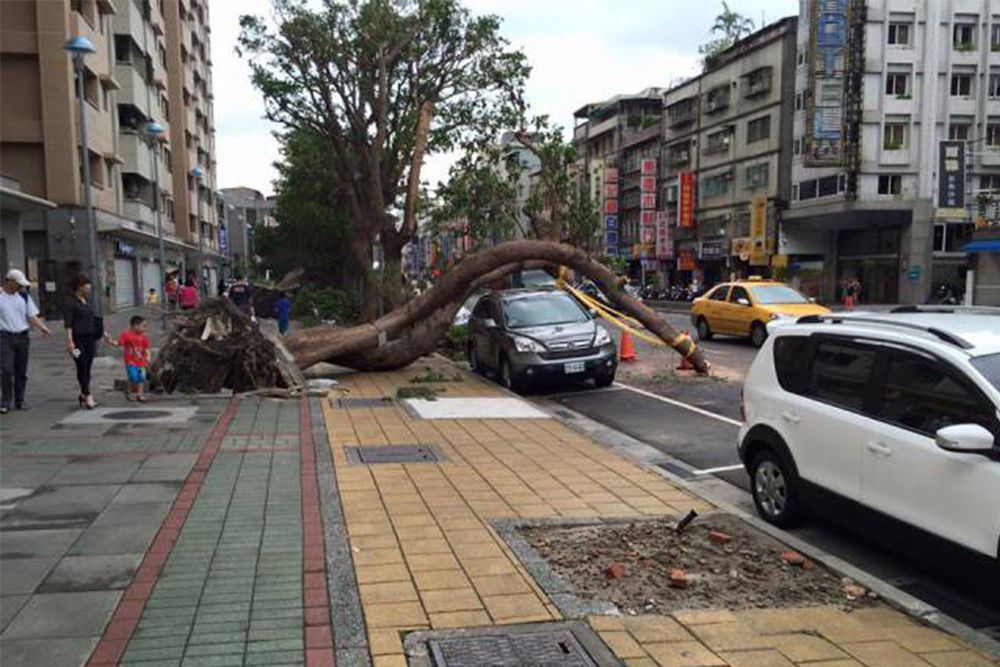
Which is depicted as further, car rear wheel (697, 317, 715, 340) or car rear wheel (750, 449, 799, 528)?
car rear wheel (697, 317, 715, 340)

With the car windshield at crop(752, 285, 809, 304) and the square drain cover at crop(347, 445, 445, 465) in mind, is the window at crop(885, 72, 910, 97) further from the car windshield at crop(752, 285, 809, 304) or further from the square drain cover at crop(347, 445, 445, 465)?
the square drain cover at crop(347, 445, 445, 465)

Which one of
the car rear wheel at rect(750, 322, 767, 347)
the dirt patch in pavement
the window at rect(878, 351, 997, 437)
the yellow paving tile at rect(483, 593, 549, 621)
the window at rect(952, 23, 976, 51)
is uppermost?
the window at rect(952, 23, 976, 51)

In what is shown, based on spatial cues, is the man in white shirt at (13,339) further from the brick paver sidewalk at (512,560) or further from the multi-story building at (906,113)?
the multi-story building at (906,113)

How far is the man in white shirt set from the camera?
33.4 feet

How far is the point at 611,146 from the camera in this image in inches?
2970

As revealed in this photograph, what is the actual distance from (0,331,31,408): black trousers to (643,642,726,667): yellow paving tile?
9.04 m

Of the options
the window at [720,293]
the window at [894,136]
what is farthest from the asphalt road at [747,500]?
the window at [894,136]

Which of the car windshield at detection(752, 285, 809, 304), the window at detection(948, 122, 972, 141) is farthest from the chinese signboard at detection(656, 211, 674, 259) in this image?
the car windshield at detection(752, 285, 809, 304)

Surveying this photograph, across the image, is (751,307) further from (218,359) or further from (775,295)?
(218,359)

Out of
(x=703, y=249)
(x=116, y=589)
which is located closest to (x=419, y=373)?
(x=116, y=589)

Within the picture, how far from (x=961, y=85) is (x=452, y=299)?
39379 mm

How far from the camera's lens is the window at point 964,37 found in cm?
4359

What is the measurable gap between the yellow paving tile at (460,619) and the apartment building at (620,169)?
64.4 meters

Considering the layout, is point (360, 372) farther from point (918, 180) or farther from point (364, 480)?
point (918, 180)
